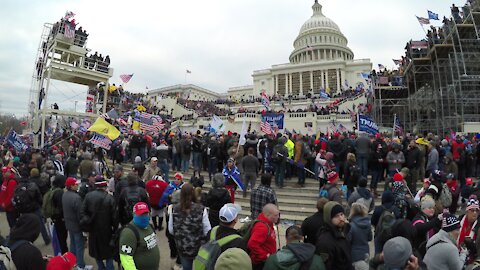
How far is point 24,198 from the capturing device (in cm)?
583

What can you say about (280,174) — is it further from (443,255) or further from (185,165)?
(443,255)

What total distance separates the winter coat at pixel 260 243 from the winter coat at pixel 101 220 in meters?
2.67

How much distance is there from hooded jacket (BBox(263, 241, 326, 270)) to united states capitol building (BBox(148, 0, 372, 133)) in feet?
98.2

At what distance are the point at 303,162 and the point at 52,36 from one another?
2556 cm

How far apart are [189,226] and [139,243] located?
838mm

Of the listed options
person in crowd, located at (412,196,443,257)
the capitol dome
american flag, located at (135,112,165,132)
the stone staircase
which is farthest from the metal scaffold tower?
the capitol dome

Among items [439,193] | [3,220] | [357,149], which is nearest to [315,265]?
[439,193]

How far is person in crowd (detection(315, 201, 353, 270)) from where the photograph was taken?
3.30m

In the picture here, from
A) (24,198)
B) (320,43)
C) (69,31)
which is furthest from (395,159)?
(320,43)

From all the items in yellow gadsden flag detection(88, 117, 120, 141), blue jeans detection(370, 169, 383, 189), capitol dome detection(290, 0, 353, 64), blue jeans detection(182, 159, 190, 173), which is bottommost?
blue jeans detection(370, 169, 383, 189)

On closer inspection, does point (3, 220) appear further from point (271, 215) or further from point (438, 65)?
point (438, 65)

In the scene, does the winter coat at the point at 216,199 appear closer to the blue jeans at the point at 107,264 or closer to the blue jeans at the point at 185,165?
the blue jeans at the point at 107,264

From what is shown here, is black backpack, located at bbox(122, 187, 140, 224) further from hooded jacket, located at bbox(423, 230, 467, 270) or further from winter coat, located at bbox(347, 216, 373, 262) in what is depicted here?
hooded jacket, located at bbox(423, 230, 467, 270)

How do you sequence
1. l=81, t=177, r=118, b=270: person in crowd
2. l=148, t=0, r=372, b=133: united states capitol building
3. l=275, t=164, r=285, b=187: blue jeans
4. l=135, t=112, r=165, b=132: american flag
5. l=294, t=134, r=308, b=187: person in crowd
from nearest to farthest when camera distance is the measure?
l=81, t=177, r=118, b=270: person in crowd
l=275, t=164, r=285, b=187: blue jeans
l=294, t=134, r=308, b=187: person in crowd
l=135, t=112, r=165, b=132: american flag
l=148, t=0, r=372, b=133: united states capitol building
